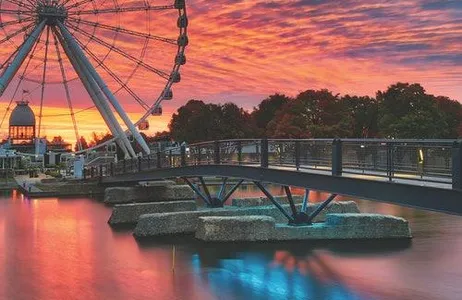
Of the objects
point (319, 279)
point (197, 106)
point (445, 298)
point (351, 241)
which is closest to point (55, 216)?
point (351, 241)

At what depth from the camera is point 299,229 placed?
28344mm

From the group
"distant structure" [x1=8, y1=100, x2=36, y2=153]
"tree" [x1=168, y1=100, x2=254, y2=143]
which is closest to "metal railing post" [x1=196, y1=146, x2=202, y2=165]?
"tree" [x1=168, y1=100, x2=254, y2=143]

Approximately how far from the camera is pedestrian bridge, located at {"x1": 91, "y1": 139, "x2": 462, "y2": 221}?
15945mm

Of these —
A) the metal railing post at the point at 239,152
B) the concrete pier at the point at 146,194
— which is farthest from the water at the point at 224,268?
the concrete pier at the point at 146,194

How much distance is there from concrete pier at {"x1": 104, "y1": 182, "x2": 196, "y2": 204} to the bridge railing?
18.1 metres

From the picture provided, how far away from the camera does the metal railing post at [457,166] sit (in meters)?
15.0

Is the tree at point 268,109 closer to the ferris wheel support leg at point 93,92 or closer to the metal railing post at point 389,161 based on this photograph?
the ferris wheel support leg at point 93,92

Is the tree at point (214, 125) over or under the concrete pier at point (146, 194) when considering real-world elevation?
over

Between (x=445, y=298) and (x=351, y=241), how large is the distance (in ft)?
28.4

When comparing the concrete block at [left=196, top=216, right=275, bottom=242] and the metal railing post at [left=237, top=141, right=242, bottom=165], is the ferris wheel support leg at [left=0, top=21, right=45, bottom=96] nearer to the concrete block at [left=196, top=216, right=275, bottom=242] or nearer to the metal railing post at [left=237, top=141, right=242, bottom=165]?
the metal railing post at [left=237, top=141, right=242, bottom=165]

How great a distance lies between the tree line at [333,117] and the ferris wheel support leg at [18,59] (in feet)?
191

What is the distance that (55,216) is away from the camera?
134ft

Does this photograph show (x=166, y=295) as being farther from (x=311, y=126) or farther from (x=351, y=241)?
(x=311, y=126)

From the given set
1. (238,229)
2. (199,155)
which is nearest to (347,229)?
(238,229)
